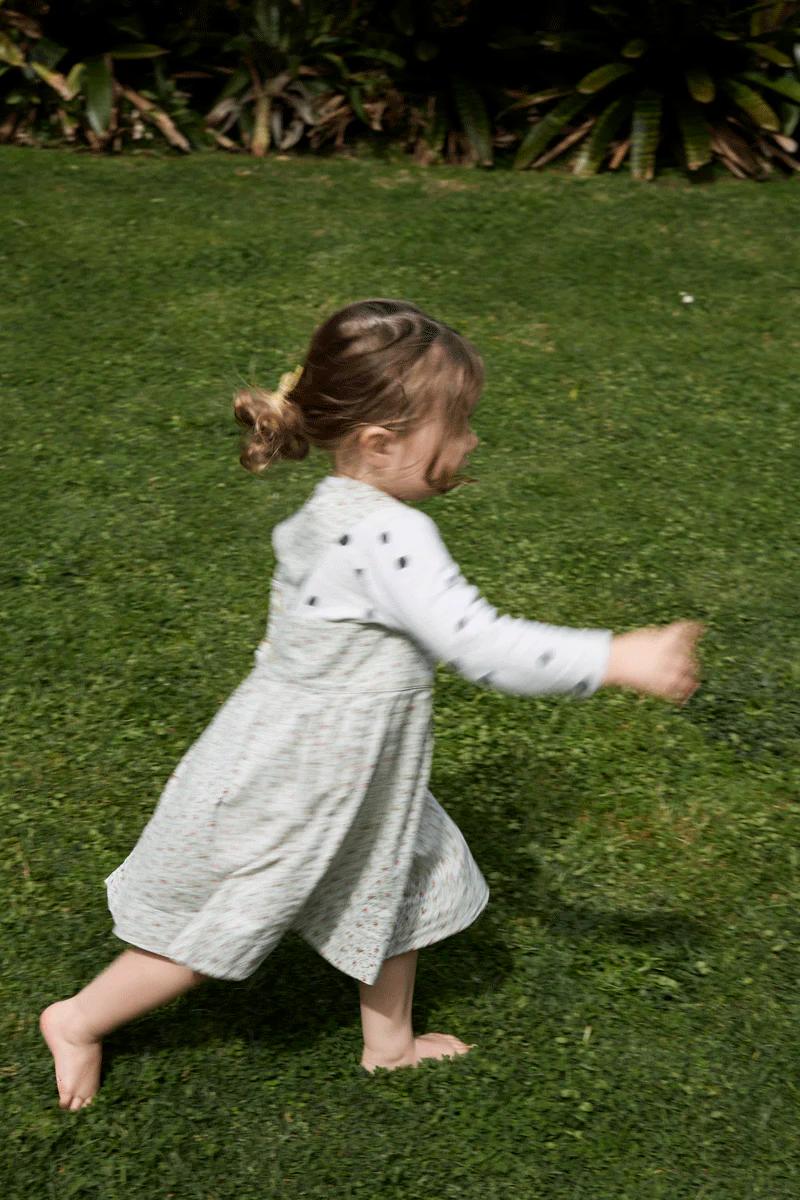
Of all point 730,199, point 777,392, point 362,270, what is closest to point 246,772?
point 777,392

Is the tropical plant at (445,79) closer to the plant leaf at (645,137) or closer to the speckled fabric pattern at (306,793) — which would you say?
the plant leaf at (645,137)

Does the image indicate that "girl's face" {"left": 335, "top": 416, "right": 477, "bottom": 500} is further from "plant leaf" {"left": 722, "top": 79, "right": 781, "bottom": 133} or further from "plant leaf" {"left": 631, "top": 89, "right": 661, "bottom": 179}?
"plant leaf" {"left": 722, "top": 79, "right": 781, "bottom": 133}

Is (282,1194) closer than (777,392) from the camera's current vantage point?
Yes

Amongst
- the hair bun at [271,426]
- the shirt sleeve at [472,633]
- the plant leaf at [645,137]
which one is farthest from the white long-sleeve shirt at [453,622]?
the plant leaf at [645,137]

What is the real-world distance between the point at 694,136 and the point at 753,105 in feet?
1.20

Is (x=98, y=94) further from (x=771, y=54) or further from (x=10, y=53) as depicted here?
(x=771, y=54)

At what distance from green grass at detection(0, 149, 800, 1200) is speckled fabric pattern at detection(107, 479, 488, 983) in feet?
1.39

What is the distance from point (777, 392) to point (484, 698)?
242cm

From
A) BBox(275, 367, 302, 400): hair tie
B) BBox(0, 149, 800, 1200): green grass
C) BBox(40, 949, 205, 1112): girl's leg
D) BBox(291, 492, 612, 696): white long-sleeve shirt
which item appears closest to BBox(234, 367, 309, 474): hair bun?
BBox(275, 367, 302, 400): hair tie

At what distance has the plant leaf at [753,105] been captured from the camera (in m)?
7.89

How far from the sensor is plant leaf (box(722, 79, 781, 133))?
25.9 ft

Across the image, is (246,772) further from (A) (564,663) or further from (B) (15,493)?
(B) (15,493)

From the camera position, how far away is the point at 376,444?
2.34 m

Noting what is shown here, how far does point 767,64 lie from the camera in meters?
8.27
